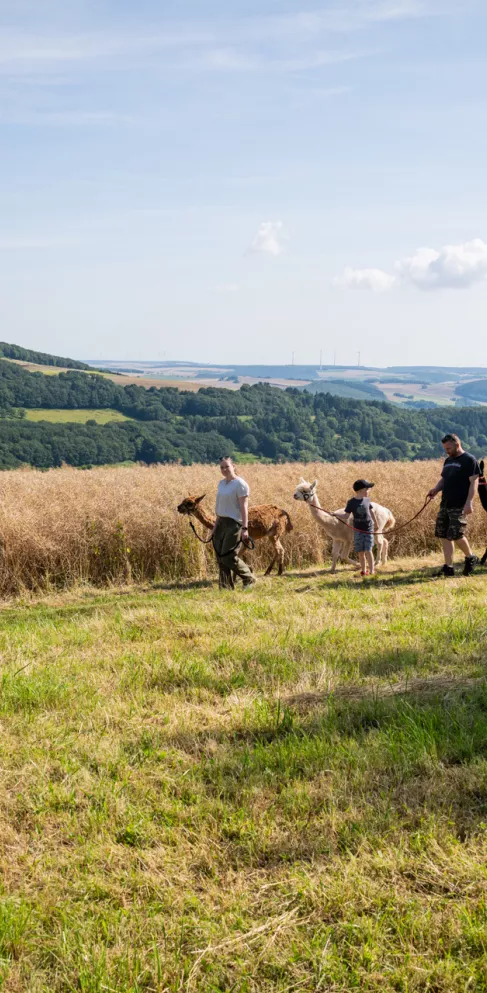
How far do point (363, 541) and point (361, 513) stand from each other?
472mm

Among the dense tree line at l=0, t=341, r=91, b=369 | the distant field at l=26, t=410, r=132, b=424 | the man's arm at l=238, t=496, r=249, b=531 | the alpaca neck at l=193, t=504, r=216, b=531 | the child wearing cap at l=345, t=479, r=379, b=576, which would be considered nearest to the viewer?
the man's arm at l=238, t=496, r=249, b=531

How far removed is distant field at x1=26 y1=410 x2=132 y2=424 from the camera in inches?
3617

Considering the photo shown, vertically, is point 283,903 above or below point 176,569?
above

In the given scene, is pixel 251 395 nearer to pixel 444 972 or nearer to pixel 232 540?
pixel 232 540

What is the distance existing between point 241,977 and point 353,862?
0.80 m

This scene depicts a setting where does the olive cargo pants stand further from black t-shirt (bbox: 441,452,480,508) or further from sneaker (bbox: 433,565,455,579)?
black t-shirt (bbox: 441,452,480,508)

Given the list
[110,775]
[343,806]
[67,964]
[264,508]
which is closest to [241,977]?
[67,964]

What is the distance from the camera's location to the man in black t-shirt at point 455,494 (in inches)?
437

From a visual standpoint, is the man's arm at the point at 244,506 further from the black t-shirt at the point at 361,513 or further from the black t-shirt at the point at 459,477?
the black t-shirt at the point at 459,477

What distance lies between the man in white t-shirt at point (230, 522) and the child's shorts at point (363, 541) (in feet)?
6.32

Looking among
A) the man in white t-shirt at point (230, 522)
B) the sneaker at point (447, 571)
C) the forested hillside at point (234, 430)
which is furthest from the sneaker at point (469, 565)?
the forested hillside at point (234, 430)

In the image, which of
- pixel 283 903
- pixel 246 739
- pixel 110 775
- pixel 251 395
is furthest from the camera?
pixel 251 395

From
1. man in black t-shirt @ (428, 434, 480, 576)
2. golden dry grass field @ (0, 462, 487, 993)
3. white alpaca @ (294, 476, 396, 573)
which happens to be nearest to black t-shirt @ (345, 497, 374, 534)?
white alpaca @ (294, 476, 396, 573)

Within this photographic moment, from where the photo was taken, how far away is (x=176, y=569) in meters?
13.9
